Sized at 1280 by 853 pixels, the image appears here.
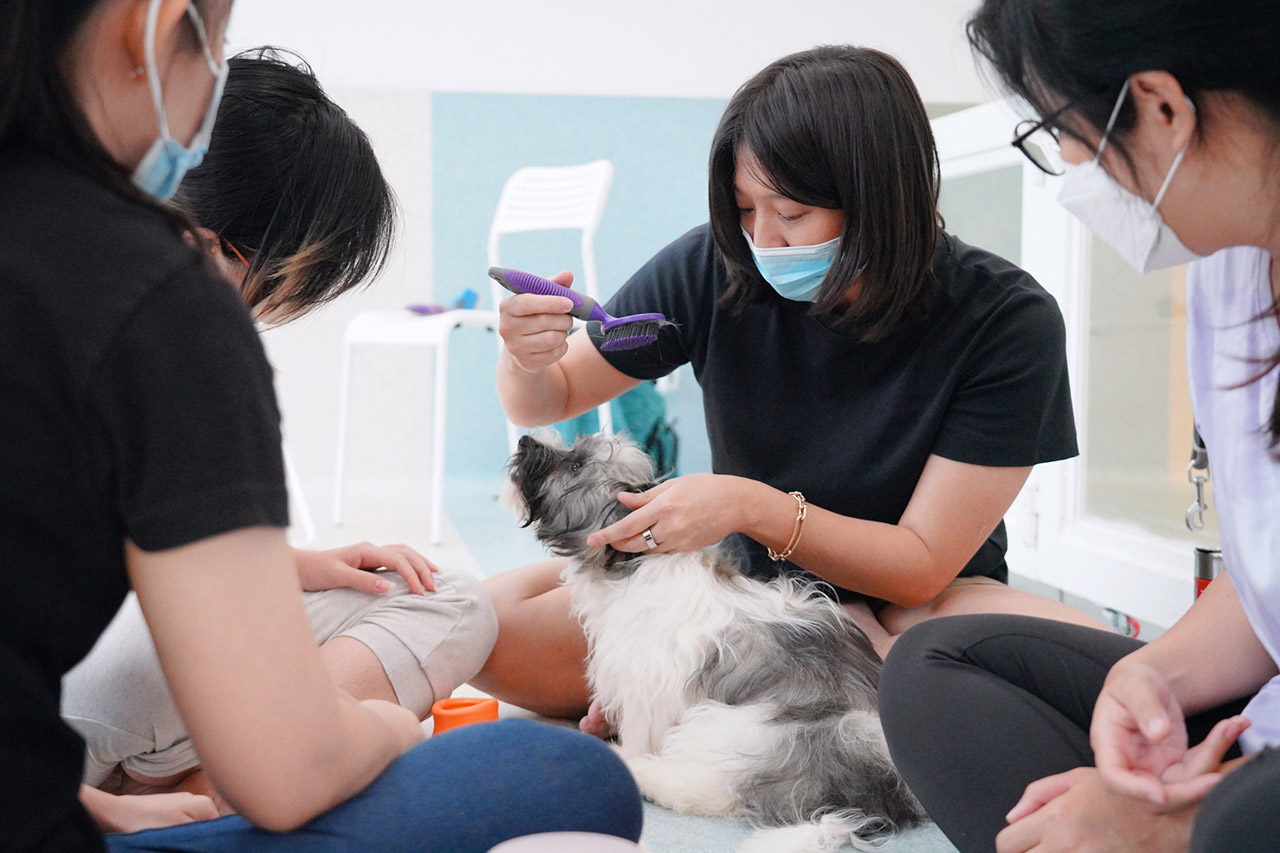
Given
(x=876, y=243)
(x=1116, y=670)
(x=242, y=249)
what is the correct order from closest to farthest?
(x=1116, y=670) → (x=242, y=249) → (x=876, y=243)

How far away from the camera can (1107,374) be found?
2.54 meters

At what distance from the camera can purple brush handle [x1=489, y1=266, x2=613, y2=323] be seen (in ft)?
5.07

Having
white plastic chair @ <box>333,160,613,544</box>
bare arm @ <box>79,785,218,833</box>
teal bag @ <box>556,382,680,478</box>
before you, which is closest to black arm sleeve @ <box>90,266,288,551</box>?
bare arm @ <box>79,785,218,833</box>

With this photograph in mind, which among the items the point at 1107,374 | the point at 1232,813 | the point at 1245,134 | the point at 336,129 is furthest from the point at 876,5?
the point at 1232,813

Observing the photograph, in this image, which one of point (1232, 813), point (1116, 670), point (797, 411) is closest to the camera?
point (1232, 813)

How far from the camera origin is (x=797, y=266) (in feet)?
5.11

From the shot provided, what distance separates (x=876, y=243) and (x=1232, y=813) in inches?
37.1

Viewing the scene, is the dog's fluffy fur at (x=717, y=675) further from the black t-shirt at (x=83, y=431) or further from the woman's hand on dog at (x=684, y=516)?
the black t-shirt at (x=83, y=431)

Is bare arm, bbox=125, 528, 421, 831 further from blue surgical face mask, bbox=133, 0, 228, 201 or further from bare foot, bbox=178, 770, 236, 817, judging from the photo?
bare foot, bbox=178, 770, 236, 817

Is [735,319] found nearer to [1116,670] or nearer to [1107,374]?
[1116,670]

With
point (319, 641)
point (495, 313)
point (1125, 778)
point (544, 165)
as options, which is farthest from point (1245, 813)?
point (544, 165)

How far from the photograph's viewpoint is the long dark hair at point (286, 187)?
4.12 ft

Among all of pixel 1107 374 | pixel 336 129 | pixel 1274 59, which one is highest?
pixel 1274 59

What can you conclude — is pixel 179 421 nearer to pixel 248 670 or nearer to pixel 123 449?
pixel 123 449
